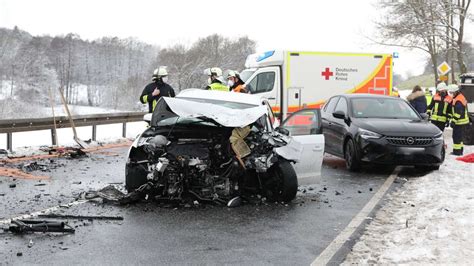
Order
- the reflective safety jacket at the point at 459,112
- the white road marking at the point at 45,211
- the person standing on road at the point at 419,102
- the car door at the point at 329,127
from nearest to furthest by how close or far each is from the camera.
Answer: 1. the white road marking at the point at 45,211
2. the car door at the point at 329,127
3. the reflective safety jacket at the point at 459,112
4. the person standing on road at the point at 419,102

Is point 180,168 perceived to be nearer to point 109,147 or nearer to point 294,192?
point 294,192

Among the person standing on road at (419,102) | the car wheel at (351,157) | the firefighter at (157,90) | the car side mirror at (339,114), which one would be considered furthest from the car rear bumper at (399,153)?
the person standing on road at (419,102)

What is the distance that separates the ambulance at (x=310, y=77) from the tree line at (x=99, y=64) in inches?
1842

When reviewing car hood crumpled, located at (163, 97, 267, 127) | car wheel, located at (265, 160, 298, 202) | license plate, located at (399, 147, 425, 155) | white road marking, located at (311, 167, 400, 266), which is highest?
car hood crumpled, located at (163, 97, 267, 127)

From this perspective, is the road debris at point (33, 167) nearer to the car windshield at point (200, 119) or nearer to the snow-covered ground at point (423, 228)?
the car windshield at point (200, 119)

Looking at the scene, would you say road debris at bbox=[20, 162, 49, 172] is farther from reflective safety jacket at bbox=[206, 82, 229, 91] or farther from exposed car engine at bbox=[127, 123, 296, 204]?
reflective safety jacket at bbox=[206, 82, 229, 91]

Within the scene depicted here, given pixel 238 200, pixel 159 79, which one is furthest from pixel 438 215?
pixel 159 79

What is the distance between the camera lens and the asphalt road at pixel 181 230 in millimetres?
4777

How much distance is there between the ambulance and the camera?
15.6 metres

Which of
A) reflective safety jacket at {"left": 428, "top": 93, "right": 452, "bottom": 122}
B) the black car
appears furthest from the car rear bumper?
reflective safety jacket at {"left": 428, "top": 93, "right": 452, "bottom": 122}

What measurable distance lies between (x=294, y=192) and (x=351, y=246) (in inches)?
82.1

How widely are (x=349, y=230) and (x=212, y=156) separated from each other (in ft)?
6.80

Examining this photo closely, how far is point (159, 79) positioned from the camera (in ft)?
38.1

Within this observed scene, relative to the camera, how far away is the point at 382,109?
11.3 m
